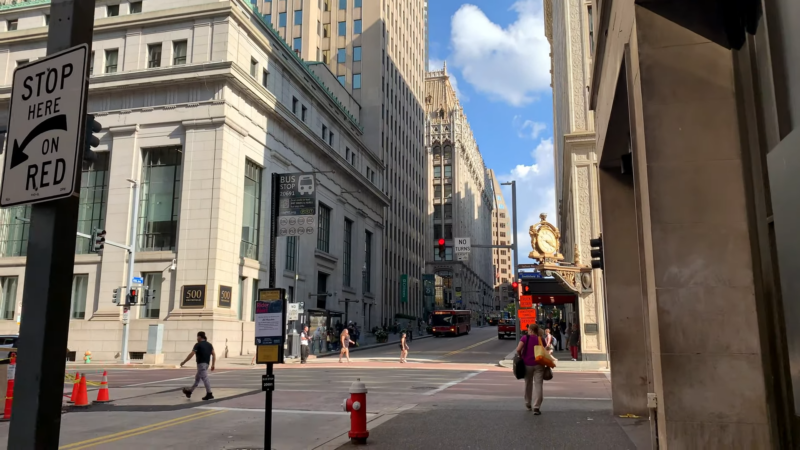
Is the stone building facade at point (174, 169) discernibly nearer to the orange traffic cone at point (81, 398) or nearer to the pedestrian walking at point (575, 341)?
the pedestrian walking at point (575, 341)

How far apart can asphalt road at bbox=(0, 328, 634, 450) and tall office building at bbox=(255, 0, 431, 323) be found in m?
48.3

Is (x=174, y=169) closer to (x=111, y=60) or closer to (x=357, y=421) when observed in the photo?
(x=111, y=60)

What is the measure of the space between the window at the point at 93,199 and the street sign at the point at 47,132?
39.1 meters

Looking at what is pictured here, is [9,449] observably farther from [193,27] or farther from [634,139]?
[193,27]

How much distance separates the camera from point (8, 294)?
1534 inches

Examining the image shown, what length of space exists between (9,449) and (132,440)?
7.45 metres

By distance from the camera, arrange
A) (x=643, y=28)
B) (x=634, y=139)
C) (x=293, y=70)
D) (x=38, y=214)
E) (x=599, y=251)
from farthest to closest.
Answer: (x=293, y=70) → (x=599, y=251) → (x=634, y=139) → (x=643, y=28) → (x=38, y=214)

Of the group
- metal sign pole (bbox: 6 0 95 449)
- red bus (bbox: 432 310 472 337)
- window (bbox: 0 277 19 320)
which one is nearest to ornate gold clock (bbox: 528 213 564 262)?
metal sign pole (bbox: 6 0 95 449)

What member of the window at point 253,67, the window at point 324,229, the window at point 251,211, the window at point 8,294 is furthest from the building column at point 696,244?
the window at point 324,229

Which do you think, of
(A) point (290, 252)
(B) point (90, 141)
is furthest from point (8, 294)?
(B) point (90, 141)

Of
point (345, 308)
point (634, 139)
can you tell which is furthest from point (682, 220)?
point (345, 308)

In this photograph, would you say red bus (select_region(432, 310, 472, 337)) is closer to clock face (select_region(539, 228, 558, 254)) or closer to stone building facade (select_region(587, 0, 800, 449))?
clock face (select_region(539, 228, 558, 254))

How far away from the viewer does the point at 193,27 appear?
129ft

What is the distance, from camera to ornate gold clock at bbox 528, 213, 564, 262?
27.8m
